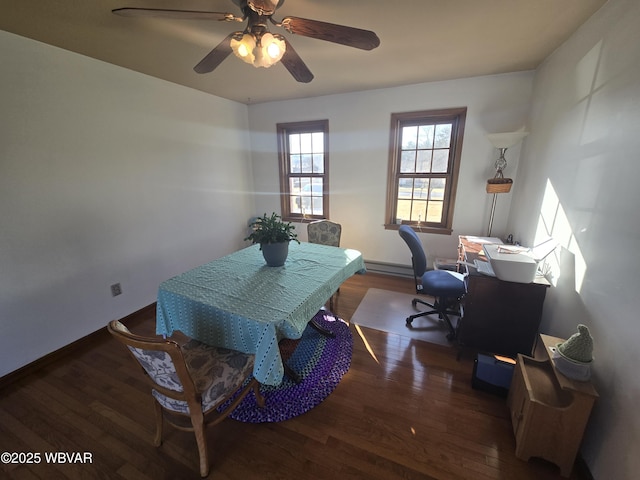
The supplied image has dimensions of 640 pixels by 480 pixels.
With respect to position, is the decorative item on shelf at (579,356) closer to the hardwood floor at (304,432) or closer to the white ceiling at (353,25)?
the hardwood floor at (304,432)

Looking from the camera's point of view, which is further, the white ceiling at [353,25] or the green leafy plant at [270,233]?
the green leafy plant at [270,233]

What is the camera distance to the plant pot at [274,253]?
6.23 feet

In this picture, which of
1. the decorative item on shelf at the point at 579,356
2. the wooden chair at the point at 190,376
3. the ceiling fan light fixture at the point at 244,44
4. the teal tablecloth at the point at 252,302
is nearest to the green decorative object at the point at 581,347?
the decorative item on shelf at the point at 579,356

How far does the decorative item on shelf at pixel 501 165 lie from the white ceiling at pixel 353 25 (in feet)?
2.12

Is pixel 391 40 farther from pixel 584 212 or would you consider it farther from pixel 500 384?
pixel 500 384

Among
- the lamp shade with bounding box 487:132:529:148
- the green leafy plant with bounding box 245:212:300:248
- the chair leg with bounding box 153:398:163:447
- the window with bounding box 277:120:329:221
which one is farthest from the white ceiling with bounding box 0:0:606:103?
the chair leg with bounding box 153:398:163:447

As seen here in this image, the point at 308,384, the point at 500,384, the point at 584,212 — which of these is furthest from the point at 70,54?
the point at 500,384

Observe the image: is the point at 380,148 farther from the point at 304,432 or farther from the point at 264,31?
the point at 304,432

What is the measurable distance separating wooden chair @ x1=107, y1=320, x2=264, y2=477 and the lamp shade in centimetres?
288

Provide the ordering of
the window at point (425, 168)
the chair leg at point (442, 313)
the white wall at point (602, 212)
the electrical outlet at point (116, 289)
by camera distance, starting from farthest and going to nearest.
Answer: the window at point (425, 168) < the electrical outlet at point (116, 289) < the chair leg at point (442, 313) < the white wall at point (602, 212)

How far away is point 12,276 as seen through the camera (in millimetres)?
1859

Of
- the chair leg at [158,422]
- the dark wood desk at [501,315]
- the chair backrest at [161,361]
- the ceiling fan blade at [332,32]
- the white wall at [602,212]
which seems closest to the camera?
the chair backrest at [161,361]

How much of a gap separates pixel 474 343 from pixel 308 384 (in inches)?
50.9

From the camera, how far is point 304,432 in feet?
4.90
